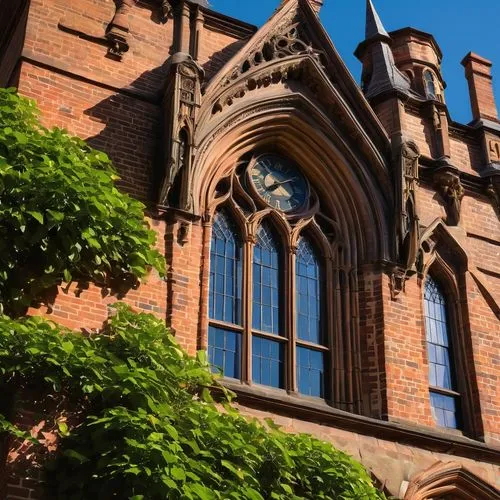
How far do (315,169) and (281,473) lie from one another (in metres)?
5.52

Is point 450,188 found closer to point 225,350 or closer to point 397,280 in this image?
point 397,280

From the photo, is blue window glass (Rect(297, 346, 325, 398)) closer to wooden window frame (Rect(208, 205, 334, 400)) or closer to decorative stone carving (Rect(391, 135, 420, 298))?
wooden window frame (Rect(208, 205, 334, 400))

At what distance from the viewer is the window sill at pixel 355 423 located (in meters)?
12.0

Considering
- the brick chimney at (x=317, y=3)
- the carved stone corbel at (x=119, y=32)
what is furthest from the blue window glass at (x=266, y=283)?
the brick chimney at (x=317, y=3)

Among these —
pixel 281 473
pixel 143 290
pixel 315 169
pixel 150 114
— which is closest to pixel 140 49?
pixel 150 114

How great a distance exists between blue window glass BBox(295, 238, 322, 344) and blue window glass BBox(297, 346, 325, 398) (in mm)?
196

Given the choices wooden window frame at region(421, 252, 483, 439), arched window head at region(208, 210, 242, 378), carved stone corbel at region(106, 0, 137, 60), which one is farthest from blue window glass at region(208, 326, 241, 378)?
carved stone corbel at region(106, 0, 137, 60)

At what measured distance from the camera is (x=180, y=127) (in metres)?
A: 13.0

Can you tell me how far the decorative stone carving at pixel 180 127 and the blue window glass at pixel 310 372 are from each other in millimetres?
2526

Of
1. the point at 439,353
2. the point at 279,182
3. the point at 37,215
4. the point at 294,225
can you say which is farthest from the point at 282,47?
the point at 37,215

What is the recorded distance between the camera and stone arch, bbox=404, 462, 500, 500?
41.3 feet

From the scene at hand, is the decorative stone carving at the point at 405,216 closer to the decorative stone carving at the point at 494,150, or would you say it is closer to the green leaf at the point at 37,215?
the decorative stone carving at the point at 494,150

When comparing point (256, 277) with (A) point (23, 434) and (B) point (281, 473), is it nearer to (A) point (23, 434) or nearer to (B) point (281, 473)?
(B) point (281, 473)

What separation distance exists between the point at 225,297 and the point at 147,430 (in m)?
3.85
